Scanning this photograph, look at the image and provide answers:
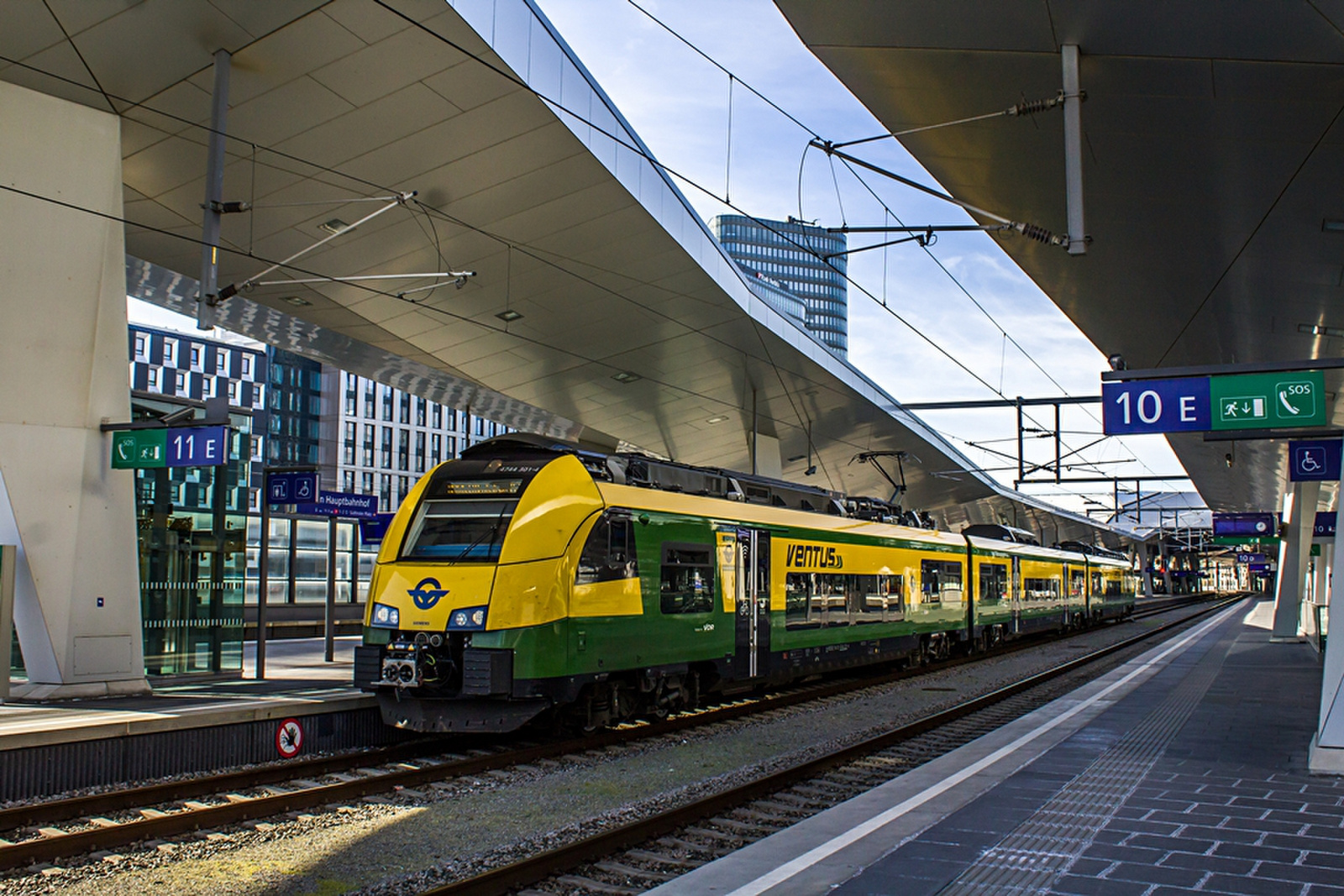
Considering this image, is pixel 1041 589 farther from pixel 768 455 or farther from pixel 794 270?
pixel 794 270

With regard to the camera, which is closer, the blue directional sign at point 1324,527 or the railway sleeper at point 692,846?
the railway sleeper at point 692,846

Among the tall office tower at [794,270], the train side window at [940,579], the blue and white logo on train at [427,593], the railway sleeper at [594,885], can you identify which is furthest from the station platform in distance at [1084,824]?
the tall office tower at [794,270]

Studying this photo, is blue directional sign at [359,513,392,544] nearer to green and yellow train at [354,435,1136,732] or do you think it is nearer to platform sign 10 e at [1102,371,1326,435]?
green and yellow train at [354,435,1136,732]

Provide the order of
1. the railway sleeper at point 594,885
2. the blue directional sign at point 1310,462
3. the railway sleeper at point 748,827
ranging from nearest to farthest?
the railway sleeper at point 594,885, the railway sleeper at point 748,827, the blue directional sign at point 1310,462

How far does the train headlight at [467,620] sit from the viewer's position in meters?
10.4

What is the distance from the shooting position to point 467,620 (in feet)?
34.3

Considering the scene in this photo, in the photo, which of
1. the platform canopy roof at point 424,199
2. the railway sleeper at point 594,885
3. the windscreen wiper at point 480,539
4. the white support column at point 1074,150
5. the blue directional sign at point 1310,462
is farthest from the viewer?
the blue directional sign at point 1310,462

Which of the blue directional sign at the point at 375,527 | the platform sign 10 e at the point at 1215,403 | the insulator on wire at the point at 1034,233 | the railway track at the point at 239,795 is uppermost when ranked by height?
the insulator on wire at the point at 1034,233

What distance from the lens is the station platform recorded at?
867 centimetres

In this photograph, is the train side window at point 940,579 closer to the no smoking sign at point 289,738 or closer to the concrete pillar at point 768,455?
the concrete pillar at point 768,455

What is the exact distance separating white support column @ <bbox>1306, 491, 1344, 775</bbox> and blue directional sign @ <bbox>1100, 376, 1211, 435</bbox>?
197 centimetres

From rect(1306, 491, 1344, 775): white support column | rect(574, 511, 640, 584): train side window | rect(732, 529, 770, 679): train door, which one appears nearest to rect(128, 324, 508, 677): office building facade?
rect(574, 511, 640, 584): train side window

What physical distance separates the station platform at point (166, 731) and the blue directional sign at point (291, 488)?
313 cm

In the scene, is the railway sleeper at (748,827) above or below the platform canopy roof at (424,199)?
below
